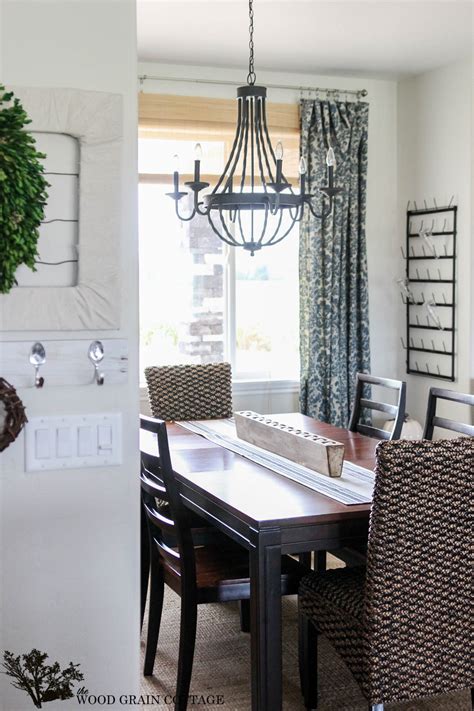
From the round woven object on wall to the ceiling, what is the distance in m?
2.81

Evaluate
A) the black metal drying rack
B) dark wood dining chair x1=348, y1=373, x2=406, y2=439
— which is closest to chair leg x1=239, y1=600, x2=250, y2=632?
dark wood dining chair x1=348, y1=373, x2=406, y2=439

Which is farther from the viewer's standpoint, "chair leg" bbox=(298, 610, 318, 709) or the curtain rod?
the curtain rod

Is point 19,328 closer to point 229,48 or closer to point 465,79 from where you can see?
point 229,48

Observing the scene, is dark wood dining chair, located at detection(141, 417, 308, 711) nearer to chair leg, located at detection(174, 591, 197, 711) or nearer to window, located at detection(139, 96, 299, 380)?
chair leg, located at detection(174, 591, 197, 711)

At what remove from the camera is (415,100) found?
5.47 m

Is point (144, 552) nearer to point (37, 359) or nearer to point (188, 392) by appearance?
point (188, 392)

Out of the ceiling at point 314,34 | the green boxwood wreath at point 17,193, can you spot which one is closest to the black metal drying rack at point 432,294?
the ceiling at point 314,34

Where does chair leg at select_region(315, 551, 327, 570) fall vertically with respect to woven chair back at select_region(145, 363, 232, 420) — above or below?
below

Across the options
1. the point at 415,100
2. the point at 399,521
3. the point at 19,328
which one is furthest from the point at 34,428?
the point at 415,100

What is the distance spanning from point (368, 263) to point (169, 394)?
6.41ft

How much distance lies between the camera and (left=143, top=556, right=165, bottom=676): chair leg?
305cm

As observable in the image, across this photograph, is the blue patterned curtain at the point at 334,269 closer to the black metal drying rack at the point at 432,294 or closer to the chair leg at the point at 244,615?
the black metal drying rack at the point at 432,294

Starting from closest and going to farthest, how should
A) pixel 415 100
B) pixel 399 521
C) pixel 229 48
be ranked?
pixel 399 521 < pixel 229 48 < pixel 415 100

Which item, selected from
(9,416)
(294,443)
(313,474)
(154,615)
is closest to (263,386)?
(294,443)
